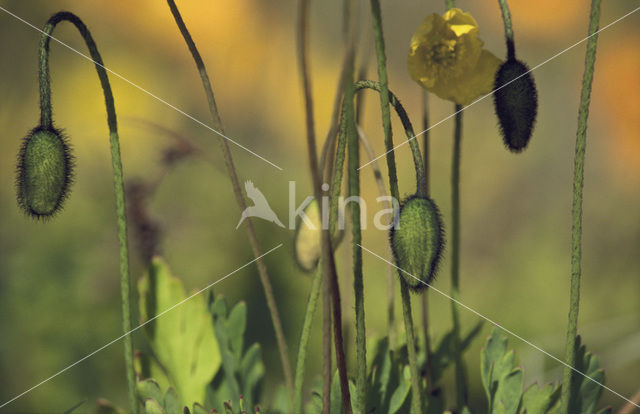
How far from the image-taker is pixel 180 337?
31.0 inches

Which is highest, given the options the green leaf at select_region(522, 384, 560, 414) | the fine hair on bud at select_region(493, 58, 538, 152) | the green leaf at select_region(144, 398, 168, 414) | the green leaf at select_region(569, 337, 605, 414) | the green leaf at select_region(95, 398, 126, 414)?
the fine hair on bud at select_region(493, 58, 538, 152)

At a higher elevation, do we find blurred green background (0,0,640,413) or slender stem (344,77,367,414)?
blurred green background (0,0,640,413)

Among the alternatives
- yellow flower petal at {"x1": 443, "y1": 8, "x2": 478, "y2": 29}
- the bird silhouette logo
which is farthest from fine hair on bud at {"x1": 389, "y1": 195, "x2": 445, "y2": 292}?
the bird silhouette logo

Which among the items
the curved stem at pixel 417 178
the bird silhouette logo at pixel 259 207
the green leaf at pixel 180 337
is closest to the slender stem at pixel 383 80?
the curved stem at pixel 417 178

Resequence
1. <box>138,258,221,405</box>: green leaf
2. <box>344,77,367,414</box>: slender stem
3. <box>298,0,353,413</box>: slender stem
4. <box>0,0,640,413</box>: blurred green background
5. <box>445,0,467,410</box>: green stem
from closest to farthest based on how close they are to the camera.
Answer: <box>298,0,353,413</box>: slender stem < <box>344,77,367,414</box>: slender stem < <box>445,0,467,410</box>: green stem < <box>138,258,221,405</box>: green leaf < <box>0,0,640,413</box>: blurred green background

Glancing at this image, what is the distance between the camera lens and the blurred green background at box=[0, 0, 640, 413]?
1274 millimetres

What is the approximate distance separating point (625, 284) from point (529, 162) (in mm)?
378

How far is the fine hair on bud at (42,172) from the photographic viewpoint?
560mm

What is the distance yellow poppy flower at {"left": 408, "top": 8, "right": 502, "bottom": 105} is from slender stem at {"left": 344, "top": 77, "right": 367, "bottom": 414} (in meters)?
0.17

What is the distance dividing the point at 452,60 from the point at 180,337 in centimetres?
47

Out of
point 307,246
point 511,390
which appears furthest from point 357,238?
point 511,390

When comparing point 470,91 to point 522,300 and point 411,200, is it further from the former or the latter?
point 522,300

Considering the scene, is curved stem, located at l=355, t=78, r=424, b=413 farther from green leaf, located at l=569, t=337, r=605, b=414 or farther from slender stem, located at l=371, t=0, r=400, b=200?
green leaf, located at l=569, t=337, r=605, b=414

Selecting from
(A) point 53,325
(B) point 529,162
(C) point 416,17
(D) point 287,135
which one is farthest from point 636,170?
(A) point 53,325
